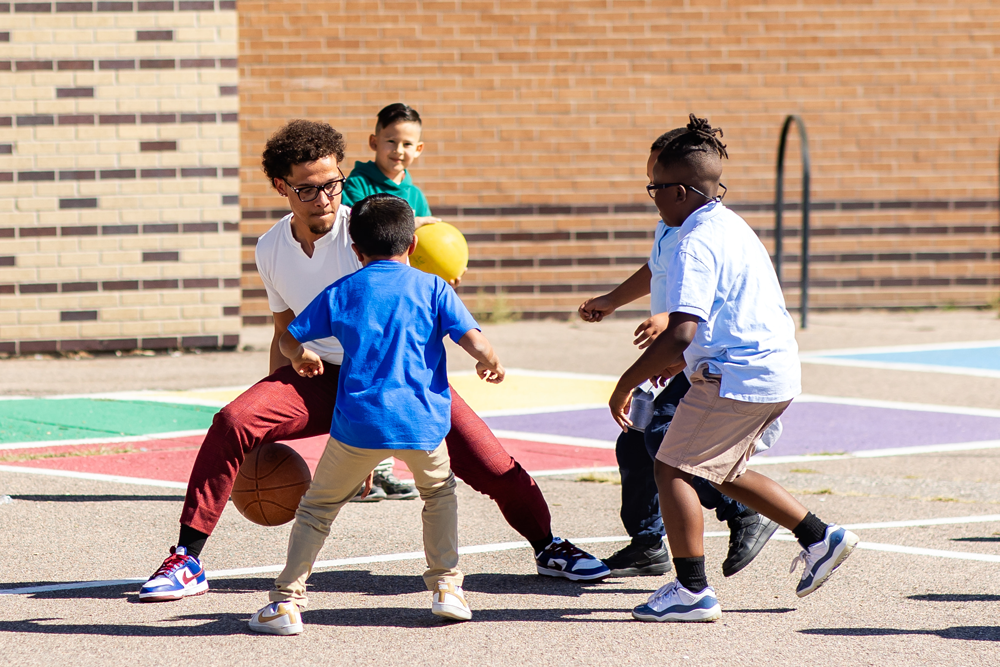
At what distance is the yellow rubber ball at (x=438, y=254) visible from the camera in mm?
5848

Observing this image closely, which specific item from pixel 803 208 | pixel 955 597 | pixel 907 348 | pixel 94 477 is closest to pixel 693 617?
pixel 955 597

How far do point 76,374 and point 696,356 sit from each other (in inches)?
296

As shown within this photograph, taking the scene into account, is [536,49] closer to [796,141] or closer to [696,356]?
[796,141]

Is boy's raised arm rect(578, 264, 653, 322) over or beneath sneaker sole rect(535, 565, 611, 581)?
over

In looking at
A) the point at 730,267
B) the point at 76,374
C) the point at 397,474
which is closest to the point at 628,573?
the point at 730,267

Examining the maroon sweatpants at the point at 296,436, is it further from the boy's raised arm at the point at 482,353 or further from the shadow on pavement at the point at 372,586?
the boy's raised arm at the point at 482,353

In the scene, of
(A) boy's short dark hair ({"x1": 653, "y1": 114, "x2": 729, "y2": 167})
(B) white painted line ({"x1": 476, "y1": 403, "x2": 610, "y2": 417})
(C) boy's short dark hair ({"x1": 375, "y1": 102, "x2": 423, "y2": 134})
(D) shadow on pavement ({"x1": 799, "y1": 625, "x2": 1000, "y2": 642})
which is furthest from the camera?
(B) white painted line ({"x1": 476, "y1": 403, "x2": 610, "y2": 417})

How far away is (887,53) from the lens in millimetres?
14883

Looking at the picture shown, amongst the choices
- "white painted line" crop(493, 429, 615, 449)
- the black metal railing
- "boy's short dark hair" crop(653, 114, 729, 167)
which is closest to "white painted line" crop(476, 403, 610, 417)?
"white painted line" crop(493, 429, 615, 449)

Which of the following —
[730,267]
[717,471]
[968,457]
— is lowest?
[968,457]

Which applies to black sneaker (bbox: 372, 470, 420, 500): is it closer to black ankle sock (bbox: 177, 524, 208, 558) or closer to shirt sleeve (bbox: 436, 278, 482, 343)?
black ankle sock (bbox: 177, 524, 208, 558)

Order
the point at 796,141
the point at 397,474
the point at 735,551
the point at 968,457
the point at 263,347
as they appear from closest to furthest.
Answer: the point at 735,551
the point at 397,474
the point at 968,457
the point at 263,347
the point at 796,141

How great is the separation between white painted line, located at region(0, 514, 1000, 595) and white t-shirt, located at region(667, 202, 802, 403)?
146 cm

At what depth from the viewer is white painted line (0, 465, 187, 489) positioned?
6801mm
